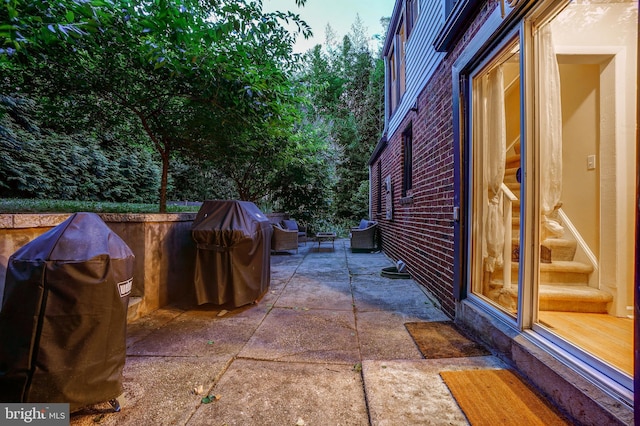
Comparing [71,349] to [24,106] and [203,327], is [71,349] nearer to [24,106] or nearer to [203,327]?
[203,327]

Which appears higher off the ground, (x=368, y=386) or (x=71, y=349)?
(x=71, y=349)

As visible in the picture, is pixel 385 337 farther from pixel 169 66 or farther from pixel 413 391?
A: pixel 169 66

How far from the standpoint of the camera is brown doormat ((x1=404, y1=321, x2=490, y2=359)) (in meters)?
2.10

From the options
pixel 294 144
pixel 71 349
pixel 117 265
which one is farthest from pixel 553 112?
pixel 294 144

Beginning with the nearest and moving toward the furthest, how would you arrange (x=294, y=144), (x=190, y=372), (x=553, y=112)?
(x=190, y=372)
(x=553, y=112)
(x=294, y=144)

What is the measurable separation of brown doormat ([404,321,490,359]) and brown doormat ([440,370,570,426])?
0.26 m

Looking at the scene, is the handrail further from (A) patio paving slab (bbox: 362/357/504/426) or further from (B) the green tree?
(B) the green tree

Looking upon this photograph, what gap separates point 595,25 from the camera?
2625 mm

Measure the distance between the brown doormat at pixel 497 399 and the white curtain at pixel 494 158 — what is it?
3.63ft

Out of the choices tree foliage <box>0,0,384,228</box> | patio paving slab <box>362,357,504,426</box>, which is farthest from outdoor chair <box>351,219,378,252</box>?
patio paving slab <box>362,357,504,426</box>

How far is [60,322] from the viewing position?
1289mm

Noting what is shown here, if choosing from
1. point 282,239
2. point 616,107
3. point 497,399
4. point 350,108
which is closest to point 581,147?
point 616,107

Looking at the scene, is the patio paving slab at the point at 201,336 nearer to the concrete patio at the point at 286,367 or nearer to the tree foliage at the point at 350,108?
the concrete patio at the point at 286,367

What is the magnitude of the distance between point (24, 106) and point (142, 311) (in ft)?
22.2
